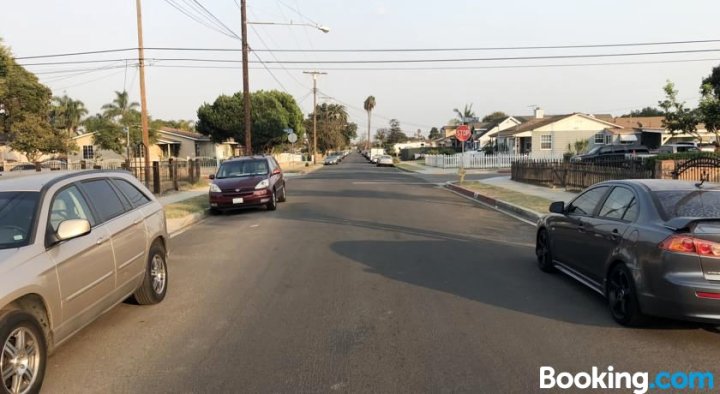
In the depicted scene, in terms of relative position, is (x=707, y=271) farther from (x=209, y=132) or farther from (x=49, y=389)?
(x=209, y=132)

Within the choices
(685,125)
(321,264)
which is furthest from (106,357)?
(685,125)

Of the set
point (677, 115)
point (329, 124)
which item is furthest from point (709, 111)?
point (329, 124)

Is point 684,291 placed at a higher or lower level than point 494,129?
lower

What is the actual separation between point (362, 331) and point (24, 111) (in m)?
34.5

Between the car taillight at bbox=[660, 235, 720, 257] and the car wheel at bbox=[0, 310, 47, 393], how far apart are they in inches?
199

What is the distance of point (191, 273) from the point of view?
8.34m

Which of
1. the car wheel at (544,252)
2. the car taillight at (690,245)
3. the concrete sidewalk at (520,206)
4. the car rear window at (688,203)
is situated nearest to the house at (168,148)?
the concrete sidewalk at (520,206)

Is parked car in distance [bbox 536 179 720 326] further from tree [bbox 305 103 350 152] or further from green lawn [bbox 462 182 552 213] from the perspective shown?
tree [bbox 305 103 350 152]

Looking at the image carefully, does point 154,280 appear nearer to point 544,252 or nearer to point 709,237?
point 544,252

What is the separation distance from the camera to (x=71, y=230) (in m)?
4.46

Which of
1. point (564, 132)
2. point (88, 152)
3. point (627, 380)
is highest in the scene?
point (564, 132)

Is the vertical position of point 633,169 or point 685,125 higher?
point 685,125

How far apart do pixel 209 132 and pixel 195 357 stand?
56.4m

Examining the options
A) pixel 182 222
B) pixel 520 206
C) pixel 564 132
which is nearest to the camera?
pixel 182 222
